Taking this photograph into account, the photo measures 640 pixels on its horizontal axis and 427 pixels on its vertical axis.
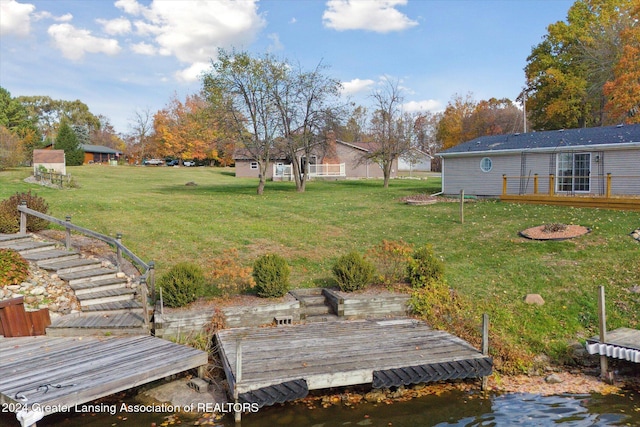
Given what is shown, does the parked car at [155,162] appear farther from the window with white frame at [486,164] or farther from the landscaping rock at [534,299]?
the landscaping rock at [534,299]

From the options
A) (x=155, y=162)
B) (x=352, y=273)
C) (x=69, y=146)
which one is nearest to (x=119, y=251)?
(x=352, y=273)

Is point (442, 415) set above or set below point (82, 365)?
below

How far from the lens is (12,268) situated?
9.96 metres

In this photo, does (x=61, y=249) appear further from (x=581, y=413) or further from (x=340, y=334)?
(x=581, y=413)

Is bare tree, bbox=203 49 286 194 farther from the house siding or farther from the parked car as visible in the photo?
the parked car

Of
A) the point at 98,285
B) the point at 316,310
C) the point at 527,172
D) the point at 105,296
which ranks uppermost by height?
the point at 527,172

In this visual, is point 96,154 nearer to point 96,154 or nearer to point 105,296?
point 96,154

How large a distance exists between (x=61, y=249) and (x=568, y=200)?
1860cm

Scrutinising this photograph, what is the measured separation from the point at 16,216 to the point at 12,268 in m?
4.19

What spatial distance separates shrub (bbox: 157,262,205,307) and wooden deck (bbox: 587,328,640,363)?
290 inches

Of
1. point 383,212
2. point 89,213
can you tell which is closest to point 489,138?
point 383,212

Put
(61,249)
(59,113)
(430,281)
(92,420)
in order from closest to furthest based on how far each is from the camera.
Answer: (92,420)
(430,281)
(61,249)
(59,113)

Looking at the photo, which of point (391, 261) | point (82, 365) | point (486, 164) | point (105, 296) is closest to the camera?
point (82, 365)

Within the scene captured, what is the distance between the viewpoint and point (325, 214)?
66.9 ft
